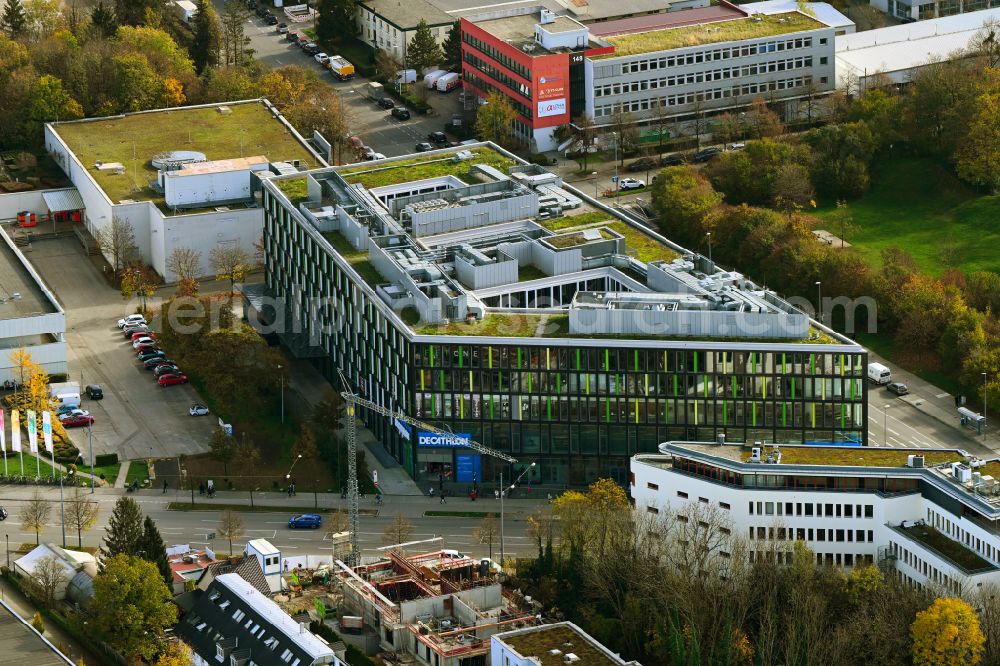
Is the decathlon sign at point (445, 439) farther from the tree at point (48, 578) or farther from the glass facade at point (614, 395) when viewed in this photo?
the tree at point (48, 578)

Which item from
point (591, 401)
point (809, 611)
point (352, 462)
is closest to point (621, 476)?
point (591, 401)

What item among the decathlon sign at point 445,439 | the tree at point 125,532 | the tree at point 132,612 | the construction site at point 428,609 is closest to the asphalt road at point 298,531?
the decathlon sign at point 445,439

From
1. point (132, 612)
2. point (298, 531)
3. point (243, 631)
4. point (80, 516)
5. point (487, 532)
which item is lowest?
point (298, 531)

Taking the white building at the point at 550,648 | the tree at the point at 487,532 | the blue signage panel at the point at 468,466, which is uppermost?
the white building at the point at 550,648

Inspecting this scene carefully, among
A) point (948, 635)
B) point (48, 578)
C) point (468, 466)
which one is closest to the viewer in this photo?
point (948, 635)

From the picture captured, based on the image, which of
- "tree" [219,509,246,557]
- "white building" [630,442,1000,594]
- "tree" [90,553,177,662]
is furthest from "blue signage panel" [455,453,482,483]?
"tree" [90,553,177,662]

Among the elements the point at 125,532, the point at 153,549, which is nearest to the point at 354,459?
the point at 153,549

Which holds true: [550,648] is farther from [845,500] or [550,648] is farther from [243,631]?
[845,500]
